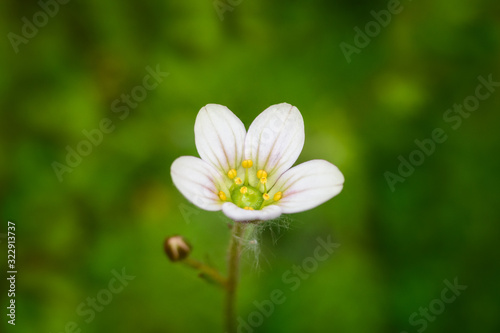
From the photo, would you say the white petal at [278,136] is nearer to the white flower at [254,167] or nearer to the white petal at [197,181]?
the white flower at [254,167]

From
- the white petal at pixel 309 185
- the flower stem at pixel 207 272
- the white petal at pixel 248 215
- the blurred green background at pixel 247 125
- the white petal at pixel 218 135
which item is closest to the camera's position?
the white petal at pixel 248 215

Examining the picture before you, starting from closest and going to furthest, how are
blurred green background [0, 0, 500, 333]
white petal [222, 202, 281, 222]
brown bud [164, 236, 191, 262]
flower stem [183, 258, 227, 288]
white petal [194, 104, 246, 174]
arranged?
white petal [222, 202, 281, 222] → white petal [194, 104, 246, 174] → brown bud [164, 236, 191, 262] → flower stem [183, 258, 227, 288] → blurred green background [0, 0, 500, 333]

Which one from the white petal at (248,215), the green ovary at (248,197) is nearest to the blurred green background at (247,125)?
the green ovary at (248,197)

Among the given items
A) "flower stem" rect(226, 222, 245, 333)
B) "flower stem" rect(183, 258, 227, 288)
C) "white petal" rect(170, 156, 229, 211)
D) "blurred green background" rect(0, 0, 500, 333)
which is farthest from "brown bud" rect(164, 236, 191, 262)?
"blurred green background" rect(0, 0, 500, 333)

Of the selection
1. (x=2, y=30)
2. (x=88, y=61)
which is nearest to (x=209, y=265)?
(x=88, y=61)

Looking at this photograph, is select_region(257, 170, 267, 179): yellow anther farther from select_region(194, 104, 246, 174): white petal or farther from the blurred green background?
the blurred green background

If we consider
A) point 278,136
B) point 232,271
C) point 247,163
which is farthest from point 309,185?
point 232,271
